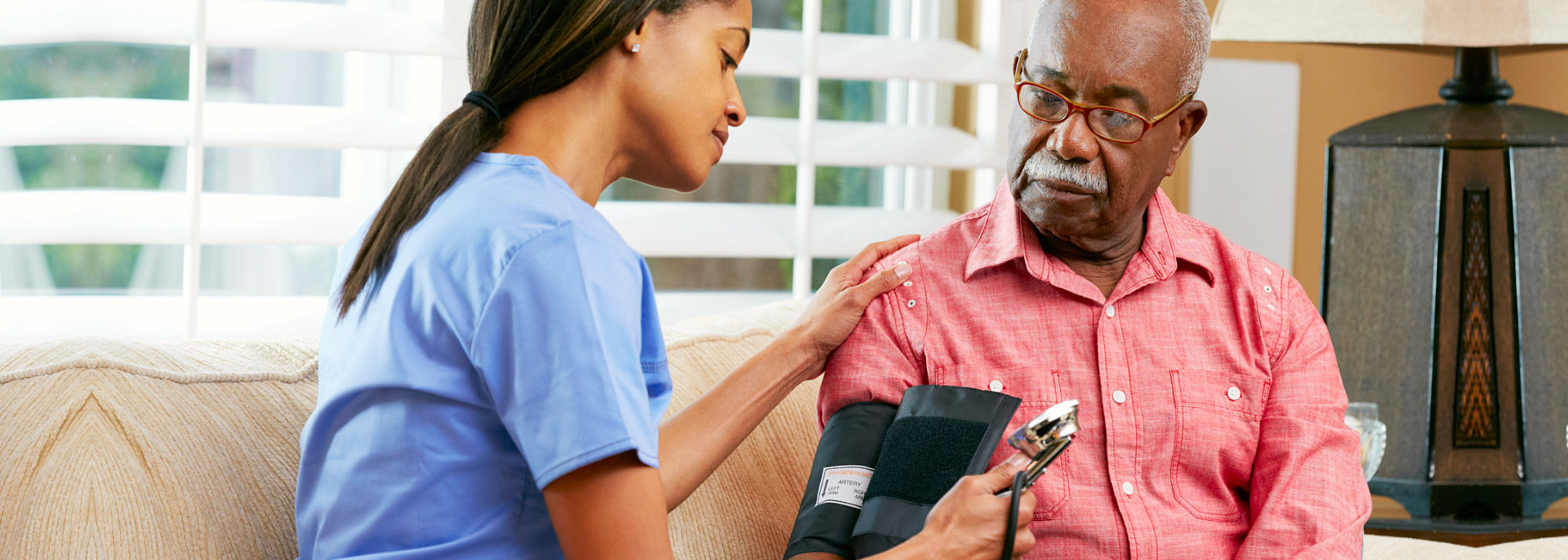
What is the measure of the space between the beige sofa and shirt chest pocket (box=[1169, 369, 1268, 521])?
0.87m

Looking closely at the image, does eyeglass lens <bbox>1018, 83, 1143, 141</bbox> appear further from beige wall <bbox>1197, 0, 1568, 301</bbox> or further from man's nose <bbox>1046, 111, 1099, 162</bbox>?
beige wall <bbox>1197, 0, 1568, 301</bbox>

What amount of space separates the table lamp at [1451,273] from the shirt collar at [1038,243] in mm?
496

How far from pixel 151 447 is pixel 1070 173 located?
35.7 inches

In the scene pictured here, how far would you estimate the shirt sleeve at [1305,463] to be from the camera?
119cm

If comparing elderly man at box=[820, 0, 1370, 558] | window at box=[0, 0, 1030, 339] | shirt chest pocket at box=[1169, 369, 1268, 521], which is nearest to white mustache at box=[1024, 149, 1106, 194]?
elderly man at box=[820, 0, 1370, 558]

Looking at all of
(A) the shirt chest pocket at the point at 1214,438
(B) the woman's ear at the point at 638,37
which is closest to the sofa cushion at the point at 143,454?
(B) the woman's ear at the point at 638,37

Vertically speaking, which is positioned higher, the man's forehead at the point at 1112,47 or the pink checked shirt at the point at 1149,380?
A: the man's forehead at the point at 1112,47

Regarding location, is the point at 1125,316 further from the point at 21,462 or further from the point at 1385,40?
the point at 21,462

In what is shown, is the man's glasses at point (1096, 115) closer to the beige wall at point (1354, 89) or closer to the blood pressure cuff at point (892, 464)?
the blood pressure cuff at point (892, 464)

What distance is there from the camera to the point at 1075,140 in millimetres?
1233

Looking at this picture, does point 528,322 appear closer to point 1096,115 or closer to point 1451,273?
point 1096,115

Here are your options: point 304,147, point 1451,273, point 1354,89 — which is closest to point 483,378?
point 304,147

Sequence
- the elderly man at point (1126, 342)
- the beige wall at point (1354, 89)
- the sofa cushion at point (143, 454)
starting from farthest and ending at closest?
the beige wall at point (1354, 89)
the elderly man at point (1126, 342)
the sofa cushion at point (143, 454)

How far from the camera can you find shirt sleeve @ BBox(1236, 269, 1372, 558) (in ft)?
3.89
